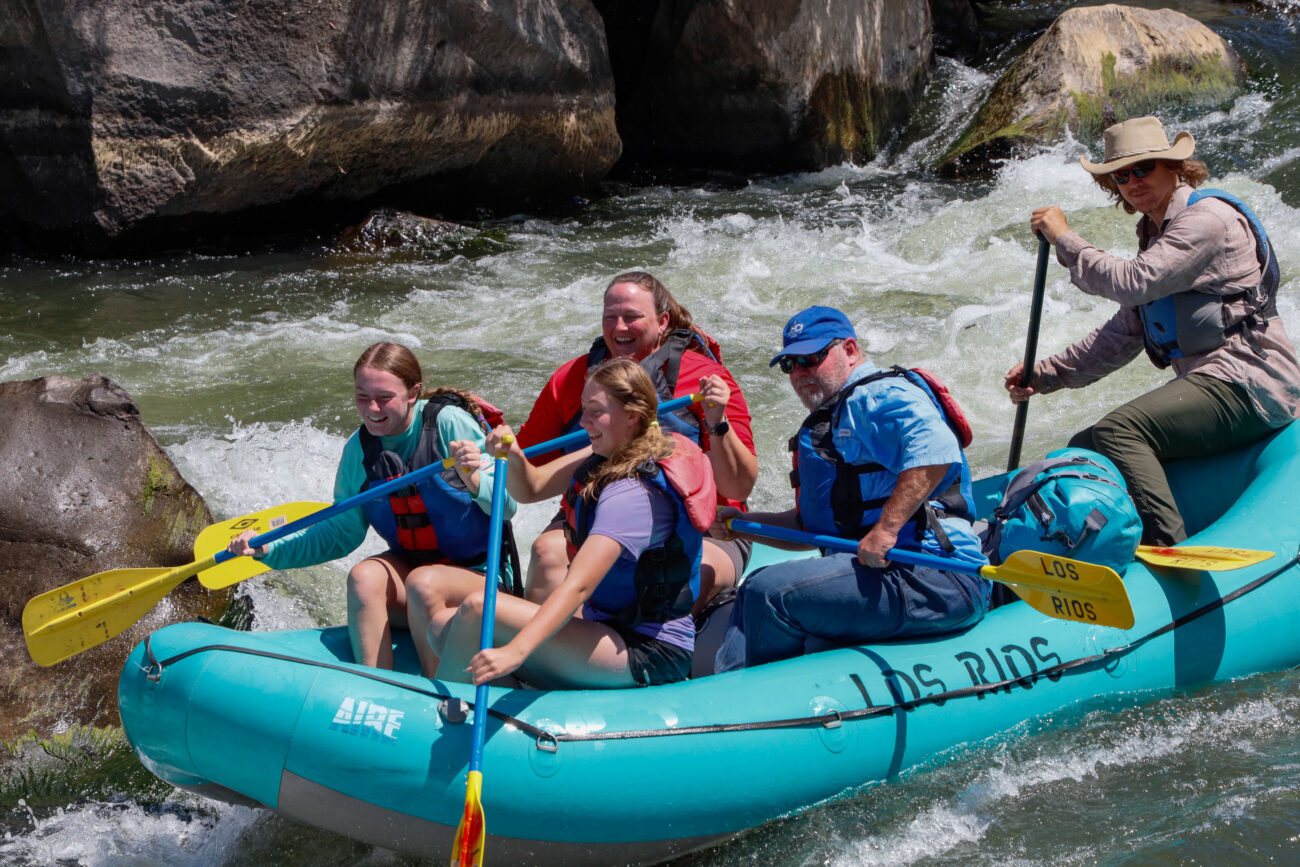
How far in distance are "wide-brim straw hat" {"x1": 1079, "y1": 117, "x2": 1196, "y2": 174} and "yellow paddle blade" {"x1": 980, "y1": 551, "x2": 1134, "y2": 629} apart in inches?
47.1

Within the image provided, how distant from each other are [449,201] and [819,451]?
6.71 meters

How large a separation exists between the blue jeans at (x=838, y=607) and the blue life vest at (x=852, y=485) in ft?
0.35

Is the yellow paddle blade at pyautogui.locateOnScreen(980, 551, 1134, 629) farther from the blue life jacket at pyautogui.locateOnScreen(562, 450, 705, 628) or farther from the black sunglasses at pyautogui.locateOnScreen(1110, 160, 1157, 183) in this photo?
the black sunglasses at pyautogui.locateOnScreen(1110, 160, 1157, 183)

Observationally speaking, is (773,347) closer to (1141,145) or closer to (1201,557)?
(1141,145)

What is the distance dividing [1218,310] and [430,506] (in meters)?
2.34

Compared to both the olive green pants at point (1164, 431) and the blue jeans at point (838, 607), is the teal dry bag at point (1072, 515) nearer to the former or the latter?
the olive green pants at point (1164, 431)

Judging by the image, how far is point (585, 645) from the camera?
2.84 meters

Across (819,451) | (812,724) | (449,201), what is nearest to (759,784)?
(812,724)

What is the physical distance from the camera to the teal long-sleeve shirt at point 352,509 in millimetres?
3197

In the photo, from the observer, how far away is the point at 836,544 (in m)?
3.06

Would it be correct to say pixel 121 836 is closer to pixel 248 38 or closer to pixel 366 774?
pixel 366 774

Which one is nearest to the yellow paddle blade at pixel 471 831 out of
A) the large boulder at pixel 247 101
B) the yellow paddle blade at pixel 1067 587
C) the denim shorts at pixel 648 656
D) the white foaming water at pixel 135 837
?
the denim shorts at pixel 648 656

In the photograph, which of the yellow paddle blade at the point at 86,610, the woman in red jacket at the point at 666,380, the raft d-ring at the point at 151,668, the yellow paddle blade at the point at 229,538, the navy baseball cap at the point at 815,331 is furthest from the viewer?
the yellow paddle blade at the point at 229,538

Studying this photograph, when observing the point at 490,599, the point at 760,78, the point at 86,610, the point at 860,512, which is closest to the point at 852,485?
the point at 860,512
